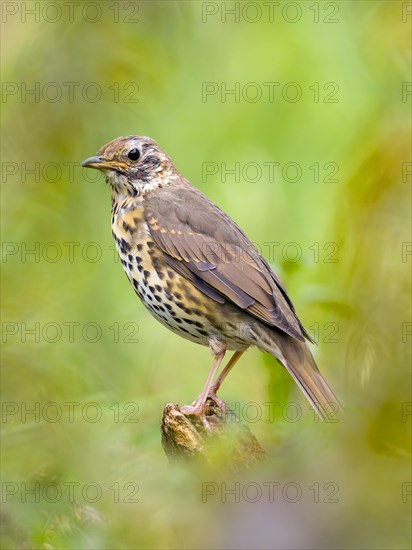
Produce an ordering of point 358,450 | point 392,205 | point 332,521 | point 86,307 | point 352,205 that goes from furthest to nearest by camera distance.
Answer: point 86,307
point 352,205
point 392,205
point 358,450
point 332,521

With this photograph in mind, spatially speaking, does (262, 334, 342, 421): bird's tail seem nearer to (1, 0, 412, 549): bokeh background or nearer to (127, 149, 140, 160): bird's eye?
(1, 0, 412, 549): bokeh background

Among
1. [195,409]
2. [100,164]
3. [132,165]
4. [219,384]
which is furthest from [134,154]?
[195,409]

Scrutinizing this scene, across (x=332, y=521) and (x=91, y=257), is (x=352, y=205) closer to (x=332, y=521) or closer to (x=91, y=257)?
(x=332, y=521)

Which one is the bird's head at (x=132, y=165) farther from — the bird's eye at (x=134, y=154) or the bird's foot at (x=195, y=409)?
the bird's foot at (x=195, y=409)

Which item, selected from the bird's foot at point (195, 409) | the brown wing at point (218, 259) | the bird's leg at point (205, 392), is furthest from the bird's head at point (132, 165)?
the bird's foot at point (195, 409)

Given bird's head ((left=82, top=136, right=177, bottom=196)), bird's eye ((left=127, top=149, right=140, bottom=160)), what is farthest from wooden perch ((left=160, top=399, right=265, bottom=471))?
bird's eye ((left=127, top=149, right=140, bottom=160))

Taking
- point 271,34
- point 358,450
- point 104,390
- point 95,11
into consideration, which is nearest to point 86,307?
point 104,390

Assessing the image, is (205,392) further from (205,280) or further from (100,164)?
(100,164)
